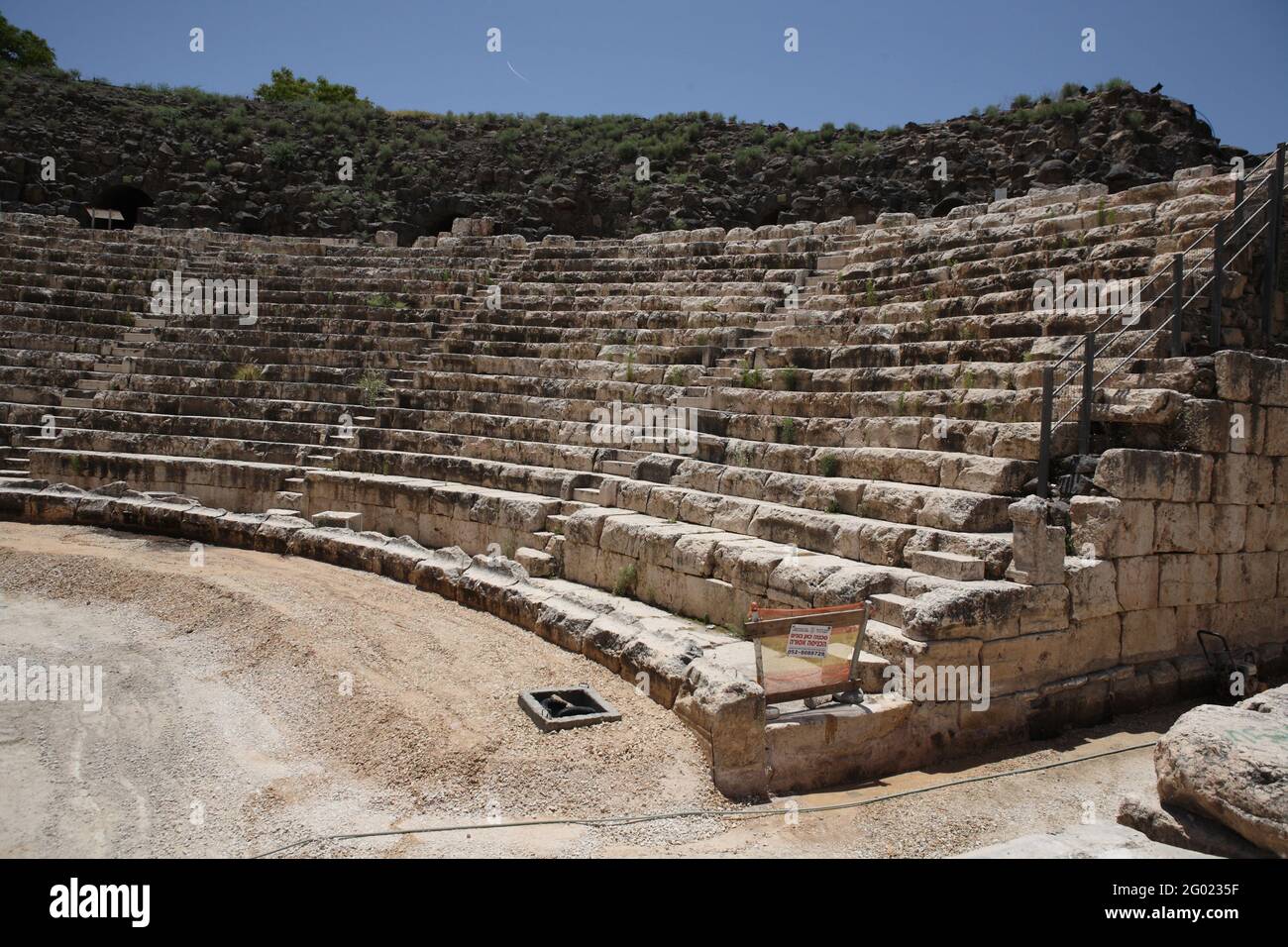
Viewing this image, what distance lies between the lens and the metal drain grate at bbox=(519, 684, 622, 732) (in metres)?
5.73

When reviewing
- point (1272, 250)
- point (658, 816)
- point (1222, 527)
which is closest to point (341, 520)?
point (658, 816)

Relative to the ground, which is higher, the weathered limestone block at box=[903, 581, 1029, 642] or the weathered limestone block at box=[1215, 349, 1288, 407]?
the weathered limestone block at box=[1215, 349, 1288, 407]

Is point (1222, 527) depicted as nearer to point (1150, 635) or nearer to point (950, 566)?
point (1150, 635)

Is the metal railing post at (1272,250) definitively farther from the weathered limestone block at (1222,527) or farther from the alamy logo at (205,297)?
the alamy logo at (205,297)

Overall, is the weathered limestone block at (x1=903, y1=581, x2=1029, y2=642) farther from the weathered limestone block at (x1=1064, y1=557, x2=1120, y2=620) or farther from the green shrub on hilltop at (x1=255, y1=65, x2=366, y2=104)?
the green shrub on hilltop at (x1=255, y1=65, x2=366, y2=104)

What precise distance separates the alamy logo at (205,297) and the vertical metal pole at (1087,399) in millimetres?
12918

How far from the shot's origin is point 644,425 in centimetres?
1054

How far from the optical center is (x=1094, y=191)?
11.7 m

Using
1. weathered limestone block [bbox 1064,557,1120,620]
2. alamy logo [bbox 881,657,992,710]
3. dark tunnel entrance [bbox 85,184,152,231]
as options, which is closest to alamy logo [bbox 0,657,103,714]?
alamy logo [bbox 881,657,992,710]

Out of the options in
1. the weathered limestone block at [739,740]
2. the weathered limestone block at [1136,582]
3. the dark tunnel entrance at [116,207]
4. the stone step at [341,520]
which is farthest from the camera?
the dark tunnel entrance at [116,207]

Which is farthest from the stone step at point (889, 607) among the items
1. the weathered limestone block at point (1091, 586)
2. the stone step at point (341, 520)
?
the stone step at point (341, 520)

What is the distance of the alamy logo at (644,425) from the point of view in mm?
9836

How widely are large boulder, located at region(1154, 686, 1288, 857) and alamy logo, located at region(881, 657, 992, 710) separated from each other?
4.33 ft
